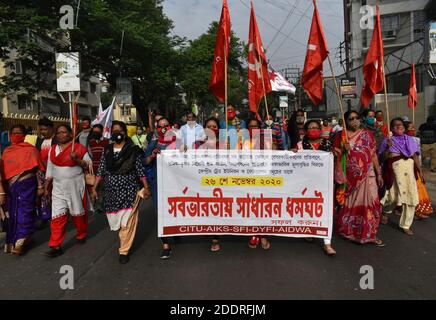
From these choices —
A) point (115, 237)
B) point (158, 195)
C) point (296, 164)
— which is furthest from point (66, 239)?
point (296, 164)

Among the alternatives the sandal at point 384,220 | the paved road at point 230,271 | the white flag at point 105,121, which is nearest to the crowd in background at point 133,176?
the paved road at point 230,271

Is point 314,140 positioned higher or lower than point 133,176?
higher

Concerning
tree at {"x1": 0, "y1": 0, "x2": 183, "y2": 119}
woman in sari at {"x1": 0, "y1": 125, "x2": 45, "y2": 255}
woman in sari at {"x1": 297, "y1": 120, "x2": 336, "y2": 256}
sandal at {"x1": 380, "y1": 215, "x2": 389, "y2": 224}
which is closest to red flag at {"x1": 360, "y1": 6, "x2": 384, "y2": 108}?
woman in sari at {"x1": 297, "y1": 120, "x2": 336, "y2": 256}

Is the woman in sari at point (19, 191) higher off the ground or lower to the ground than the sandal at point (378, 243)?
higher

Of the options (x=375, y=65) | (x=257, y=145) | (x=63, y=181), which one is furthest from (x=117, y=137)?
(x=375, y=65)

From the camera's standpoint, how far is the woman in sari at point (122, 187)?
14.7 feet

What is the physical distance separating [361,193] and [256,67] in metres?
2.27

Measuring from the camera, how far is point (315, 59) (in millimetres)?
5004

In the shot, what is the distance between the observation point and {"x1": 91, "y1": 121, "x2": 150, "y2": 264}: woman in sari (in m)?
4.47

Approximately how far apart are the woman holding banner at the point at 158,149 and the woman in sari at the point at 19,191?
1.46 meters

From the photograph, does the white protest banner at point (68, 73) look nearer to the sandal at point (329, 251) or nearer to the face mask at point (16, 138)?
the face mask at point (16, 138)

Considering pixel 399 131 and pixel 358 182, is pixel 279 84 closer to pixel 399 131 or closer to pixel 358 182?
pixel 399 131

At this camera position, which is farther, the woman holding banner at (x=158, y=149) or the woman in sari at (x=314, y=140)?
the woman in sari at (x=314, y=140)
